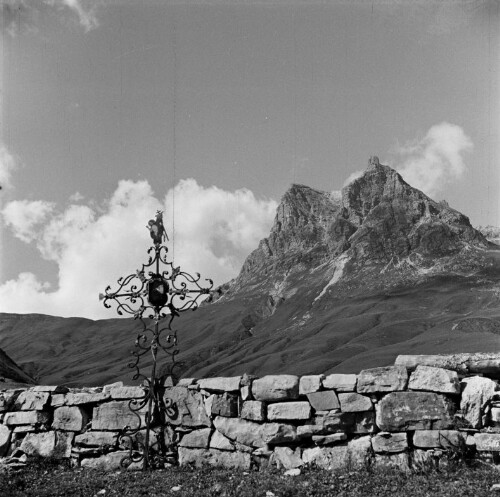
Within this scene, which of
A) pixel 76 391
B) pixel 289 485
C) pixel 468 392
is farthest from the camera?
pixel 76 391

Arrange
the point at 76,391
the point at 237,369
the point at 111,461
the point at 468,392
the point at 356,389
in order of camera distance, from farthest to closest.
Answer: the point at 237,369, the point at 76,391, the point at 111,461, the point at 356,389, the point at 468,392

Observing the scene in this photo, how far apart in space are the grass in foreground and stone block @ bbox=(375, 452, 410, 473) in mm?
252

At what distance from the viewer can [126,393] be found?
1133cm

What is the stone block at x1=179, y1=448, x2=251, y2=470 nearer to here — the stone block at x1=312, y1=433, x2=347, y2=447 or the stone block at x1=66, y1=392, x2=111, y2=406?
the stone block at x1=312, y1=433, x2=347, y2=447

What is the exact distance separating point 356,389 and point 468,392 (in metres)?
1.79

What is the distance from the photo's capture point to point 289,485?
8398 mm

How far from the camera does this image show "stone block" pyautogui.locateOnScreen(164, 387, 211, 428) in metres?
10.8

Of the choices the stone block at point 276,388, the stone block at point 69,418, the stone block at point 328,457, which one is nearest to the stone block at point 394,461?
the stone block at point 328,457

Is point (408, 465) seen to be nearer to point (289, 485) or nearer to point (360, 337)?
point (289, 485)

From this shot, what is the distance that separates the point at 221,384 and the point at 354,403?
2.56 m

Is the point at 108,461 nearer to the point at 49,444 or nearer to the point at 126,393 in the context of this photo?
the point at 126,393

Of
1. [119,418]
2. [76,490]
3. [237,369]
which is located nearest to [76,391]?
[119,418]

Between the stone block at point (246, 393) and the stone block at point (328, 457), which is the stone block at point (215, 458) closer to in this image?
the stone block at point (246, 393)

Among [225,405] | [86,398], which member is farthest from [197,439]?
[86,398]
